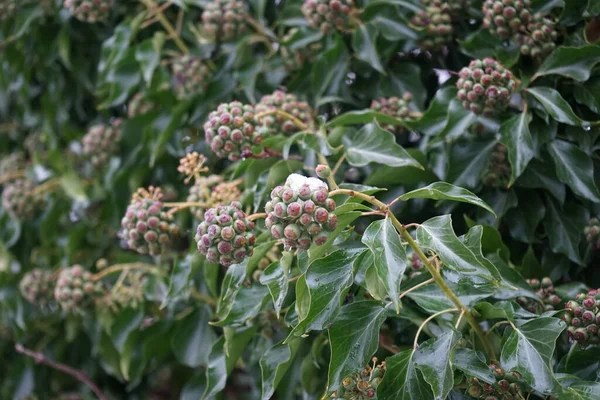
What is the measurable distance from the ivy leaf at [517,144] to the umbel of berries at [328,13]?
0.52 m

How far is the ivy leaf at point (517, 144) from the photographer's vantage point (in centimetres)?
156

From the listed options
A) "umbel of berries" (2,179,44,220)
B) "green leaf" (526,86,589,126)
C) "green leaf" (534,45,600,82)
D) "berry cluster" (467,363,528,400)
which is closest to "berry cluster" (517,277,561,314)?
"berry cluster" (467,363,528,400)

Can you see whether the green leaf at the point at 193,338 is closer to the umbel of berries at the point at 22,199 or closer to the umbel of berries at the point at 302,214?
the umbel of berries at the point at 22,199

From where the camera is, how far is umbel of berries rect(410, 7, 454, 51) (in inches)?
73.8

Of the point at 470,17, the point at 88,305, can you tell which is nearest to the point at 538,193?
the point at 470,17

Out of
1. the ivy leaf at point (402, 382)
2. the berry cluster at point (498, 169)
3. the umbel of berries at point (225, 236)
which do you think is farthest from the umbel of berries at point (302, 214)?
the berry cluster at point (498, 169)

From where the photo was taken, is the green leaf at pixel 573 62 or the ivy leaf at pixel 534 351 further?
the green leaf at pixel 573 62

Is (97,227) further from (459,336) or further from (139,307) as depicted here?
(459,336)

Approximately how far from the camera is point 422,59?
6.75ft

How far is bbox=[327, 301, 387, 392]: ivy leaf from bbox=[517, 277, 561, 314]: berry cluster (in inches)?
14.1

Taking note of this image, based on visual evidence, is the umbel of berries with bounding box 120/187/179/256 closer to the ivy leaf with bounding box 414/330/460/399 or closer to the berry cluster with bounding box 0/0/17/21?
the ivy leaf with bounding box 414/330/460/399

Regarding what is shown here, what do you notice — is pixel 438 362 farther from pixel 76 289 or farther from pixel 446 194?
pixel 76 289

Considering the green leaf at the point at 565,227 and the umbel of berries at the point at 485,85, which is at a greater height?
the umbel of berries at the point at 485,85

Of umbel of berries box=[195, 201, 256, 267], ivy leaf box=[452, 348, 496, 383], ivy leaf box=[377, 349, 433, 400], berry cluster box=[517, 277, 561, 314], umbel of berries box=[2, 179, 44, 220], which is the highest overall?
umbel of berries box=[195, 201, 256, 267]
